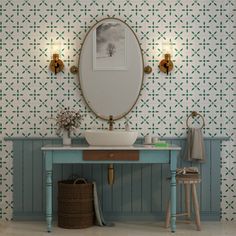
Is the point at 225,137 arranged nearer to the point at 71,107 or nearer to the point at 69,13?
the point at 71,107

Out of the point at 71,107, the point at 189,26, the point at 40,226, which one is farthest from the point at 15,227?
the point at 189,26

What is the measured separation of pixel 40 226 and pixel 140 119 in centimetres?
152

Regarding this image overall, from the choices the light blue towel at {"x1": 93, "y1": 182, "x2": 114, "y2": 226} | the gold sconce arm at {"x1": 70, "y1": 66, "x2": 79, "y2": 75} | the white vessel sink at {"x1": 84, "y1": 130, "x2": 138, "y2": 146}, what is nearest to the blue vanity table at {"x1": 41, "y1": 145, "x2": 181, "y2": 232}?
the white vessel sink at {"x1": 84, "y1": 130, "x2": 138, "y2": 146}

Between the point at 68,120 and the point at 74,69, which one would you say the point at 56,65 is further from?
the point at 68,120

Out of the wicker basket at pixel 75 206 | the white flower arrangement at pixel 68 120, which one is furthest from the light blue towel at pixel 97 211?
the white flower arrangement at pixel 68 120

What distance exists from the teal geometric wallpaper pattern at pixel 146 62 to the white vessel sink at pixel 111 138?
1.63ft

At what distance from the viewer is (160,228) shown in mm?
5227

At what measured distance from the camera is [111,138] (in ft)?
A: 16.6

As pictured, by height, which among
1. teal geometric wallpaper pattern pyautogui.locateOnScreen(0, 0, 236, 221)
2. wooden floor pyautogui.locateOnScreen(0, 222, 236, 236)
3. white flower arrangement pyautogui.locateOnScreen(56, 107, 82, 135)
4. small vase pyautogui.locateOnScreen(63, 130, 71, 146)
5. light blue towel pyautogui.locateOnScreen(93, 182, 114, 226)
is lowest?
wooden floor pyautogui.locateOnScreen(0, 222, 236, 236)

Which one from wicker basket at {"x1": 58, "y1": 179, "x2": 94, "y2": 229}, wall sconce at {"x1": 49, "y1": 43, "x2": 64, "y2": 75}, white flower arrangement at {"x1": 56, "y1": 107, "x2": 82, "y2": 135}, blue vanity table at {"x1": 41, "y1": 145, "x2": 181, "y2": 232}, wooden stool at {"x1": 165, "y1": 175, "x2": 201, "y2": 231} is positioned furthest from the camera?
wall sconce at {"x1": 49, "y1": 43, "x2": 64, "y2": 75}

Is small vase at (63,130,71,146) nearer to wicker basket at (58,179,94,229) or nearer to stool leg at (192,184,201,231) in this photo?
wicker basket at (58,179,94,229)

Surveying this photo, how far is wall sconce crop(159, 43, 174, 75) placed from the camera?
5.55m

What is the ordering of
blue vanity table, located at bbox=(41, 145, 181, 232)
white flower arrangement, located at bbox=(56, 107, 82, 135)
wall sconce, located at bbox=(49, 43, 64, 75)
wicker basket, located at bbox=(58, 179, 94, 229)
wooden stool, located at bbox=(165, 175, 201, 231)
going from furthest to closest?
wall sconce, located at bbox=(49, 43, 64, 75) → white flower arrangement, located at bbox=(56, 107, 82, 135) → wicker basket, located at bbox=(58, 179, 94, 229) → wooden stool, located at bbox=(165, 175, 201, 231) → blue vanity table, located at bbox=(41, 145, 181, 232)

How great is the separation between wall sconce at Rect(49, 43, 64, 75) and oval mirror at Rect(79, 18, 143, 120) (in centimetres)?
22
